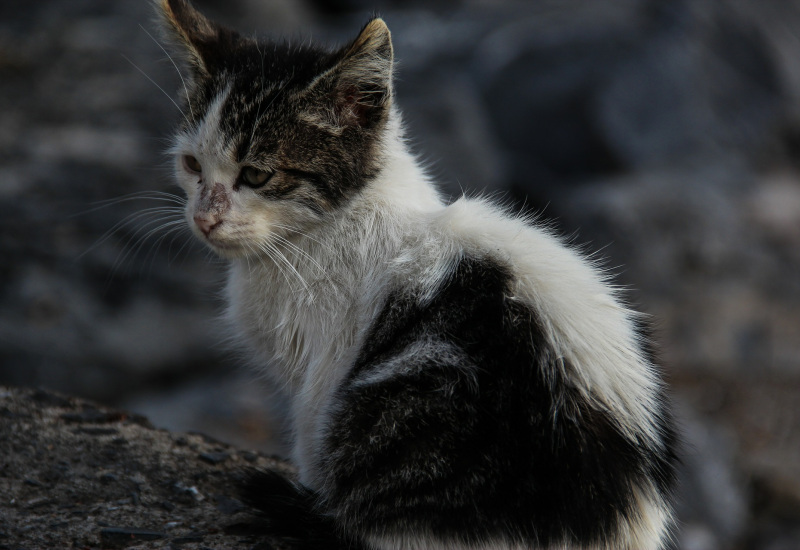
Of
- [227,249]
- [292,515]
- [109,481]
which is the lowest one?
[109,481]

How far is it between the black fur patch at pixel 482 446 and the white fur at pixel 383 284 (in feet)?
0.19

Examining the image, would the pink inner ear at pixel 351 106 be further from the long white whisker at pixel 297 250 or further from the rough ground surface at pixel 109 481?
the rough ground surface at pixel 109 481

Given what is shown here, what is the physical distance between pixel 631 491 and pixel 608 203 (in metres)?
5.26

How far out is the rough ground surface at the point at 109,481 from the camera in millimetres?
2514

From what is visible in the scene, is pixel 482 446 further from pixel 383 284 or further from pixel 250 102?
pixel 250 102

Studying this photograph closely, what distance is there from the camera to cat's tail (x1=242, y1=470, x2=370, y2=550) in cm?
246

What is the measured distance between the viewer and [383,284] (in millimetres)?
2518

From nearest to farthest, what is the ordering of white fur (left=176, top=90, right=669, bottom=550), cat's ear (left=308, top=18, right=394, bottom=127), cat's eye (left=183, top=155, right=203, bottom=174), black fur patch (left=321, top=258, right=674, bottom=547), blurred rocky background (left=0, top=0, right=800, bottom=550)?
black fur patch (left=321, top=258, right=674, bottom=547)
white fur (left=176, top=90, right=669, bottom=550)
cat's ear (left=308, top=18, right=394, bottom=127)
cat's eye (left=183, top=155, right=203, bottom=174)
blurred rocky background (left=0, top=0, right=800, bottom=550)

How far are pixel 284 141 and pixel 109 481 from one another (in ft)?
4.31

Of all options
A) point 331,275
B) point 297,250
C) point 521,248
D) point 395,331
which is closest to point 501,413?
point 395,331

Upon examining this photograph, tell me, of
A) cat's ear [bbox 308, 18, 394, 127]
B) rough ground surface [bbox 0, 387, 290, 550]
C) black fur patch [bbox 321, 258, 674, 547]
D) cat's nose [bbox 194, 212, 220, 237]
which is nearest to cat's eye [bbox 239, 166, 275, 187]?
cat's nose [bbox 194, 212, 220, 237]

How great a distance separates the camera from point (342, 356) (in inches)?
99.6

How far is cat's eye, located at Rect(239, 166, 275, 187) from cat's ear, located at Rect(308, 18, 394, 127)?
277 millimetres

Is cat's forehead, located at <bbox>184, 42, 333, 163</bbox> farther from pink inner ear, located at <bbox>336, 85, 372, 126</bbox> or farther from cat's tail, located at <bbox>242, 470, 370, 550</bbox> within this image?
cat's tail, located at <bbox>242, 470, 370, 550</bbox>
